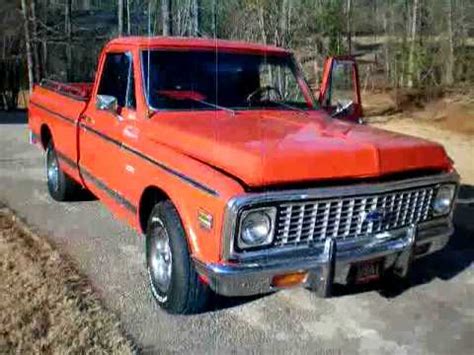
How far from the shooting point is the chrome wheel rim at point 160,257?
429 cm

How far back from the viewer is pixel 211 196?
11.8ft

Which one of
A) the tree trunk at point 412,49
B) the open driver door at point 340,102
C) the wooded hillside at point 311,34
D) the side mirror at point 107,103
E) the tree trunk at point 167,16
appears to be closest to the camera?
the side mirror at point 107,103

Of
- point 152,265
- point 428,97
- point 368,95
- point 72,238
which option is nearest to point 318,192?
point 152,265

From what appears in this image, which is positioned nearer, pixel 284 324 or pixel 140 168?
pixel 284 324

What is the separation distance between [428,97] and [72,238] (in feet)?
55.2

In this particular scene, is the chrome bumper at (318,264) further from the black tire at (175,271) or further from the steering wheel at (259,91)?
the steering wheel at (259,91)

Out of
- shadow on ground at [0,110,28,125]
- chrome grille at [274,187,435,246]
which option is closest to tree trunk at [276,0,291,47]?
shadow on ground at [0,110,28,125]

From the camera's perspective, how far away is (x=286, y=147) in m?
3.81

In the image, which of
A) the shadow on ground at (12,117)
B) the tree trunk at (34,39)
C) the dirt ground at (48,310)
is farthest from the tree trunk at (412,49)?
the dirt ground at (48,310)

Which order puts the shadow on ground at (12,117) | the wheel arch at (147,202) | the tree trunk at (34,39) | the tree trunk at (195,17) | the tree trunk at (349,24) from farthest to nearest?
the tree trunk at (349,24) < the tree trunk at (34,39) < the shadow on ground at (12,117) < the tree trunk at (195,17) < the wheel arch at (147,202)

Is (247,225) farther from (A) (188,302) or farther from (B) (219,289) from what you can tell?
(A) (188,302)

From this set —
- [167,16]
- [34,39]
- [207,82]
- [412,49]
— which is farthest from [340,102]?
[412,49]

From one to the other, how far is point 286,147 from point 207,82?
147cm

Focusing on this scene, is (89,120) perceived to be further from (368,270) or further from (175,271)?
(368,270)
